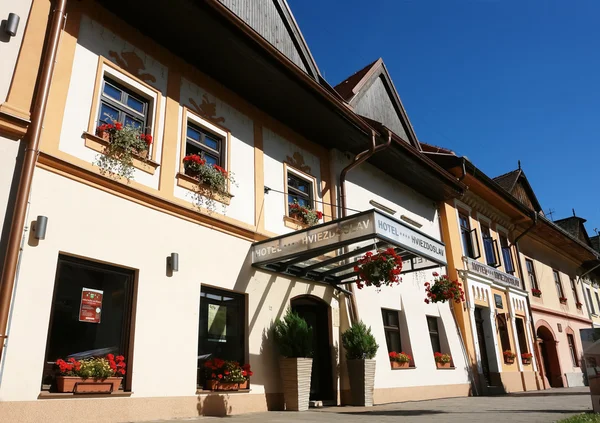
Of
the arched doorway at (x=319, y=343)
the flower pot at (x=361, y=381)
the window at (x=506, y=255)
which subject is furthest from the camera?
the window at (x=506, y=255)

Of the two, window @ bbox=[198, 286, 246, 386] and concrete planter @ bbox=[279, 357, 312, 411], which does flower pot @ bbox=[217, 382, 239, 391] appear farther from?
concrete planter @ bbox=[279, 357, 312, 411]

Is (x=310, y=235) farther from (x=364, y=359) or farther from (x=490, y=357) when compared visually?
(x=490, y=357)

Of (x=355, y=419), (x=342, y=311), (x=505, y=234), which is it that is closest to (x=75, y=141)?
(x=355, y=419)

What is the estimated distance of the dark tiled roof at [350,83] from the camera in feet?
46.8

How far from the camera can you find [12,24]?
21.4ft

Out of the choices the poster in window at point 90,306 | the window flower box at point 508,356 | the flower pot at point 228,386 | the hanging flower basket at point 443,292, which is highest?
the hanging flower basket at point 443,292

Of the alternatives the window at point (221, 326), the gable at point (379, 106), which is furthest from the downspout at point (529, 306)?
the window at point (221, 326)

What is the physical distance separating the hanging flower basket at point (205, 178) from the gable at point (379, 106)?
20.5 ft

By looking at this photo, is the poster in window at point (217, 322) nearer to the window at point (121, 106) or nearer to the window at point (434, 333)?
the window at point (121, 106)

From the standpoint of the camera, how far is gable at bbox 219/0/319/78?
11.2 m

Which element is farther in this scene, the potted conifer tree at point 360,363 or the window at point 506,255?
the window at point 506,255

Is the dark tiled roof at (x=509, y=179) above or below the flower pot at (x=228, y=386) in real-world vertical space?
above

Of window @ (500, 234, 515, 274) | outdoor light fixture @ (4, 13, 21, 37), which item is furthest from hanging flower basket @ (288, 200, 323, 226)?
window @ (500, 234, 515, 274)

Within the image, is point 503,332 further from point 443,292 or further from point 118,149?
point 118,149
